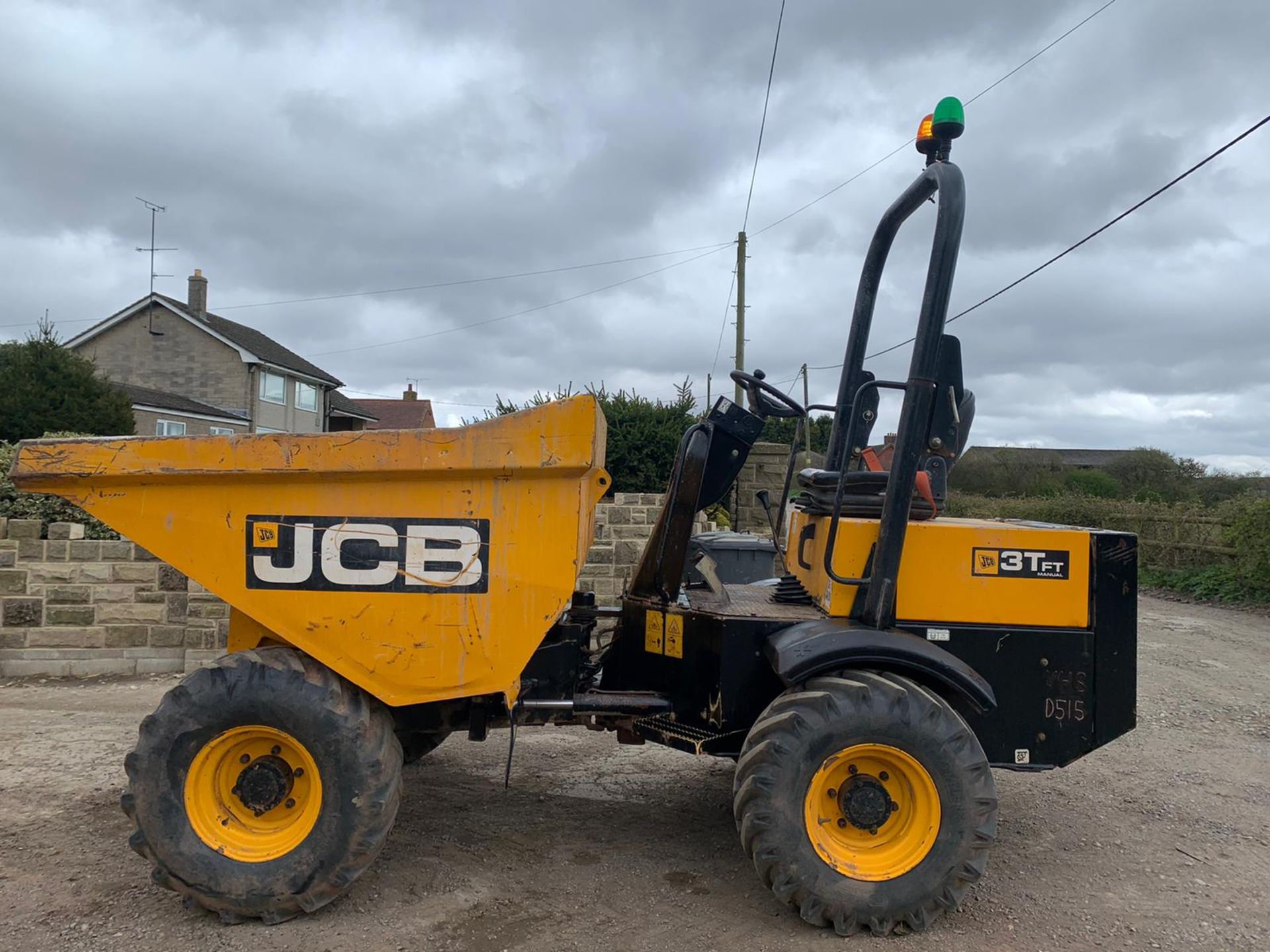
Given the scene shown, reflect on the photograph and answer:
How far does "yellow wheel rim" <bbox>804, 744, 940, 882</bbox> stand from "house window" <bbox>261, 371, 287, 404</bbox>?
33.2m

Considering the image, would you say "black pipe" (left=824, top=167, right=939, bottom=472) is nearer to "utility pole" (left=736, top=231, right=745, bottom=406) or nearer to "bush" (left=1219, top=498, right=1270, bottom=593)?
"bush" (left=1219, top=498, right=1270, bottom=593)

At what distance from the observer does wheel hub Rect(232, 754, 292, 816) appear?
353 centimetres

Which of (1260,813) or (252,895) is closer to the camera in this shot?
(252,895)

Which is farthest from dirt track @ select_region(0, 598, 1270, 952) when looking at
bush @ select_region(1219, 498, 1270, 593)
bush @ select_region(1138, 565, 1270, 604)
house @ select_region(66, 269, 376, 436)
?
house @ select_region(66, 269, 376, 436)

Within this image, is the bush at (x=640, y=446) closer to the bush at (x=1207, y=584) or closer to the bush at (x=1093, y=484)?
the bush at (x=1207, y=584)

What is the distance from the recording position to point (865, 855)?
350 cm

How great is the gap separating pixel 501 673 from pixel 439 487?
0.77 metres

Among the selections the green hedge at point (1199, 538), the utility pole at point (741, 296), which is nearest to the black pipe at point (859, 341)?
the green hedge at point (1199, 538)

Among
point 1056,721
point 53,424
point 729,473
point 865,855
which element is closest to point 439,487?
point 729,473

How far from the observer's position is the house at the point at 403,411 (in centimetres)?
Answer: 4516

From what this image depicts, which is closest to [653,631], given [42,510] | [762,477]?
[42,510]

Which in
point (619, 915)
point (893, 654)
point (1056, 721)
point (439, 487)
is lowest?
point (619, 915)

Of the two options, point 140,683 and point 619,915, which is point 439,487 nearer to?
point 619,915

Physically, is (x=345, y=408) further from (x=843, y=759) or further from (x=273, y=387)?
(x=843, y=759)
